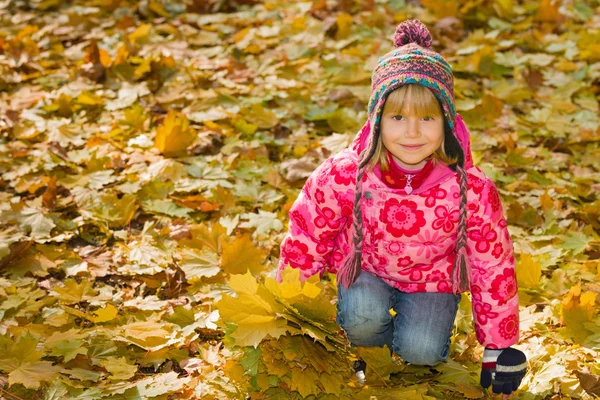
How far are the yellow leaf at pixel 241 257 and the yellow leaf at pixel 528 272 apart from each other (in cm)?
92

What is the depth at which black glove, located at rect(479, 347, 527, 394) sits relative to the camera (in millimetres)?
1967

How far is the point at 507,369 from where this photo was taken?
197 cm

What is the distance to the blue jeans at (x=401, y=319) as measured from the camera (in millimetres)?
2080

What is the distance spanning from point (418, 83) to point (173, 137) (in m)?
1.72

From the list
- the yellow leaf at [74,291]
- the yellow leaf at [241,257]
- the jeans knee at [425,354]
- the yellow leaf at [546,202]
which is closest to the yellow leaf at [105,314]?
the yellow leaf at [74,291]

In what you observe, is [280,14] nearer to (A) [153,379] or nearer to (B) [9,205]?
(B) [9,205]

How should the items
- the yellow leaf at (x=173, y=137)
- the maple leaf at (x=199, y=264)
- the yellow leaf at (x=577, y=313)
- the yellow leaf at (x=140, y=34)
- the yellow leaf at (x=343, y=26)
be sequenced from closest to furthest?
the yellow leaf at (x=577, y=313) → the maple leaf at (x=199, y=264) → the yellow leaf at (x=173, y=137) → the yellow leaf at (x=140, y=34) → the yellow leaf at (x=343, y=26)

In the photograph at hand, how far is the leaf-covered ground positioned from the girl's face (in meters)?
0.47

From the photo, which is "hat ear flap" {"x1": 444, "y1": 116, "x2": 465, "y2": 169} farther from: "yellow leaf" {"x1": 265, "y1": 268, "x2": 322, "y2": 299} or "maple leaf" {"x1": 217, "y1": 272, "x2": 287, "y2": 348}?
"maple leaf" {"x1": 217, "y1": 272, "x2": 287, "y2": 348}

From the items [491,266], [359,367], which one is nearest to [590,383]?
[491,266]

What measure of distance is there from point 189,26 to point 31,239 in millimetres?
2759

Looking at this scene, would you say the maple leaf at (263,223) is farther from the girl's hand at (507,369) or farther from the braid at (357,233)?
the girl's hand at (507,369)

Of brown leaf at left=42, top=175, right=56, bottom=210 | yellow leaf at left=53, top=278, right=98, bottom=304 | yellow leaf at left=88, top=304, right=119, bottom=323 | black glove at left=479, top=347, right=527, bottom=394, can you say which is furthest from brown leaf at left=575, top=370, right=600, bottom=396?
brown leaf at left=42, top=175, right=56, bottom=210

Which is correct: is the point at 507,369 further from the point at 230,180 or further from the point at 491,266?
the point at 230,180
